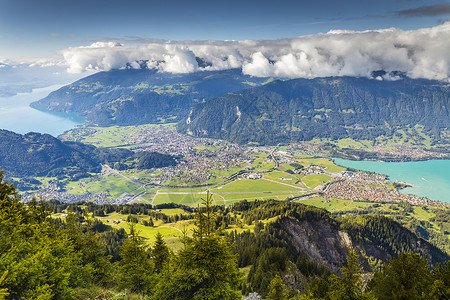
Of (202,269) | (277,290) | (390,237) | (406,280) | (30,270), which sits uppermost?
(30,270)

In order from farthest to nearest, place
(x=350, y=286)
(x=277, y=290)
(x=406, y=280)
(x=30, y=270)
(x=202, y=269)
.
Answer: (x=277, y=290)
(x=406, y=280)
(x=350, y=286)
(x=202, y=269)
(x=30, y=270)

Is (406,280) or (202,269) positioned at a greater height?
(202,269)

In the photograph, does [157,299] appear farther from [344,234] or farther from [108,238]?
[344,234]

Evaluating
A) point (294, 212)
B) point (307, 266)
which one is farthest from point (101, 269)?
point (294, 212)

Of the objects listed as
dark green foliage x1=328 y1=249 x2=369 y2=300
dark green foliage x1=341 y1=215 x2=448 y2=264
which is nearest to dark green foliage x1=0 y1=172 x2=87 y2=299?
dark green foliage x1=328 y1=249 x2=369 y2=300

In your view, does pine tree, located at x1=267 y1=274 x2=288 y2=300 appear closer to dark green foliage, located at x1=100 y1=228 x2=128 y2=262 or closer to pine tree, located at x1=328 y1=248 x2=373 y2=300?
pine tree, located at x1=328 y1=248 x2=373 y2=300

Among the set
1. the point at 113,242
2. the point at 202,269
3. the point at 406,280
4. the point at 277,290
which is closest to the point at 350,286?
the point at 406,280

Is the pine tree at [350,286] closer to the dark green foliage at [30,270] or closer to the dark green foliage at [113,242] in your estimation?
the dark green foliage at [30,270]

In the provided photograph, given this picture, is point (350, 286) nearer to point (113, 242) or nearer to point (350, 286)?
point (350, 286)
